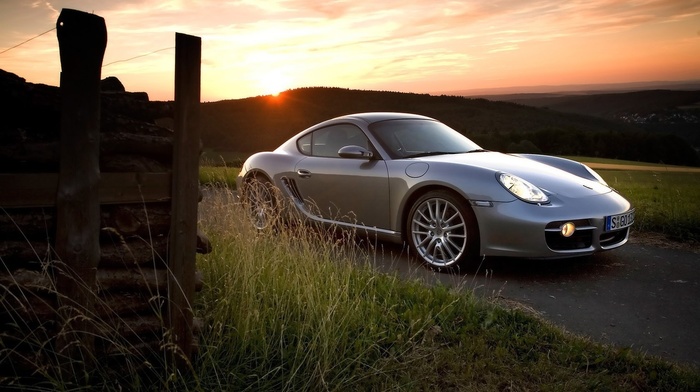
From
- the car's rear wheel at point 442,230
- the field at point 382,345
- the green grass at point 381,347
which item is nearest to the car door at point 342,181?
the car's rear wheel at point 442,230

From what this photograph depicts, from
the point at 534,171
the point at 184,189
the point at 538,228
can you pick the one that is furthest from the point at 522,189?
the point at 184,189

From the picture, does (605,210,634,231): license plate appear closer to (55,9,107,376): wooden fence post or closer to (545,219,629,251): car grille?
(545,219,629,251): car grille

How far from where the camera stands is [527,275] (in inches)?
231

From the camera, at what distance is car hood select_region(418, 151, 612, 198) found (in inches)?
225

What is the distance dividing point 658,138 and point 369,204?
2958 centimetres

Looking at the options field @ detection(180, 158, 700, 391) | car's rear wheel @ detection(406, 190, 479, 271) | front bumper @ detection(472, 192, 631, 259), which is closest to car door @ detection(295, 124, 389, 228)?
car's rear wheel @ detection(406, 190, 479, 271)

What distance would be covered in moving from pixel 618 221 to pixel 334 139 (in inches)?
124

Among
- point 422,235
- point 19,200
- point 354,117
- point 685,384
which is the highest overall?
point 354,117

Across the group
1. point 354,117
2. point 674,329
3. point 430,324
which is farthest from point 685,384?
point 354,117

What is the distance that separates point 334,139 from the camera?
23.8ft

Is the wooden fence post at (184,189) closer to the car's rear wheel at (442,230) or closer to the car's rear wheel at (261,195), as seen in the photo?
the car's rear wheel at (442,230)

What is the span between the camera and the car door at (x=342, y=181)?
252 inches

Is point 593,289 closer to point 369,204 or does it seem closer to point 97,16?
point 369,204

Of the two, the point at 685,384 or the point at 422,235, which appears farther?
the point at 422,235
